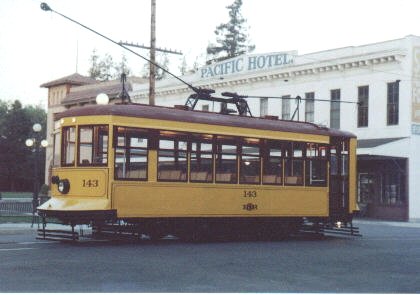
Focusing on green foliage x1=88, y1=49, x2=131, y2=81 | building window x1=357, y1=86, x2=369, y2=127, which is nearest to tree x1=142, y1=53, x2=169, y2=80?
green foliage x1=88, y1=49, x2=131, y2=81

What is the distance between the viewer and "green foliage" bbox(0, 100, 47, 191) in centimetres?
7600

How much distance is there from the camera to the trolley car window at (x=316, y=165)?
67.6 ft

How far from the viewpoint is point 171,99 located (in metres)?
49.1

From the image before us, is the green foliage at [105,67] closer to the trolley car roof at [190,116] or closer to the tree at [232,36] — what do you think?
the tree at [232,36]

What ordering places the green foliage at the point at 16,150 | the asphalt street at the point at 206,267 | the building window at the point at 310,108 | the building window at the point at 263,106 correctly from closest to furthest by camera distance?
the asphalt street at the point at 206,267, the building window at the point at 310,108, the building window at the point at 263,106, the green foliage at the point at 16,150

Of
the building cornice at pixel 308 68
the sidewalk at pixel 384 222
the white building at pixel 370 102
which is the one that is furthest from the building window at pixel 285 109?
the sidewalk at pixel 384 222

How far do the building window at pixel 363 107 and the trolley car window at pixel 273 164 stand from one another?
58.3ft

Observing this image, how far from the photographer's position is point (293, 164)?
2011cm

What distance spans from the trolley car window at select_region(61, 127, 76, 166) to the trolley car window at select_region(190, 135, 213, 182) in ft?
9.09

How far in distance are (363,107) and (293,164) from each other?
702 inches

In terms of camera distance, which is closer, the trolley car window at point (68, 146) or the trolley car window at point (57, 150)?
the trolley car window at point (68, 146)

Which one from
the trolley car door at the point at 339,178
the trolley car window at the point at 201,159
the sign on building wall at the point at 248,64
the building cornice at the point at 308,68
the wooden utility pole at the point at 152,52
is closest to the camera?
the trolley car window at the point at 201,159

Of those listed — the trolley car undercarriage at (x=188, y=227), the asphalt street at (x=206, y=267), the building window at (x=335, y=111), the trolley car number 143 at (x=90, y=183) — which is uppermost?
the building window at (x=335, y=111)

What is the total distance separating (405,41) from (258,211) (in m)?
18.6
